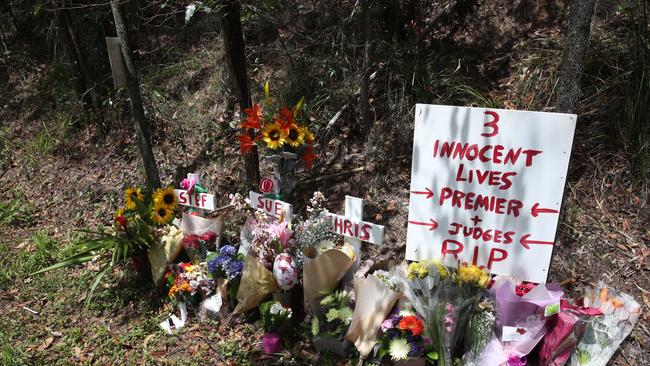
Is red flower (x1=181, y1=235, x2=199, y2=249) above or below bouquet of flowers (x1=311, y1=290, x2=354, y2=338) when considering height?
above

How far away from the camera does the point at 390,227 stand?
3391 millimetres

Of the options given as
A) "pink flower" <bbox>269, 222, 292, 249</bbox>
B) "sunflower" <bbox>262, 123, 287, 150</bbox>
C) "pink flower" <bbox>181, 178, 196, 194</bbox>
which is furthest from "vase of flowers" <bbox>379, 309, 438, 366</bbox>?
"pink flower" <bbox>181, 178, 196, 194</bbox>

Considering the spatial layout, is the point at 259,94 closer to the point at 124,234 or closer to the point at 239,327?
the point at 124,234

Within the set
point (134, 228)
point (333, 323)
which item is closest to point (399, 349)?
point (333, 323)

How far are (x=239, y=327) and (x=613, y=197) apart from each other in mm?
2550

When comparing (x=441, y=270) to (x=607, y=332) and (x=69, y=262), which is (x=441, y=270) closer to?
(x=607, y=332)

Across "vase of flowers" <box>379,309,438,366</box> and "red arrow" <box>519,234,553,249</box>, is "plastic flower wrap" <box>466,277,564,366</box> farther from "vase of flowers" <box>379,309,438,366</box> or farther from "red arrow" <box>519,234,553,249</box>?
"vase of flowers" <box>379,309,438,366</box>

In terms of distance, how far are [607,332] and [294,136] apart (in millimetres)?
1953

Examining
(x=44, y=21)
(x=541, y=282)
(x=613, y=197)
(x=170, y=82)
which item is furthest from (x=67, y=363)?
(x=44, y=21)

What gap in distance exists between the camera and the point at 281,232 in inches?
109

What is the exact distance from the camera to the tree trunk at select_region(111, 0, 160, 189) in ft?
10.9

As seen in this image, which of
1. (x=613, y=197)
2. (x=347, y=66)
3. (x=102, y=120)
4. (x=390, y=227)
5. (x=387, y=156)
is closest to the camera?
(x=613, y=197)

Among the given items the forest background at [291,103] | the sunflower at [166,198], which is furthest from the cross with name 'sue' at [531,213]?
the sunflower at [166,198]

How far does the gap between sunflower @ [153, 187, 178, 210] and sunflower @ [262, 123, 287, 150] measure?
0.82 m
